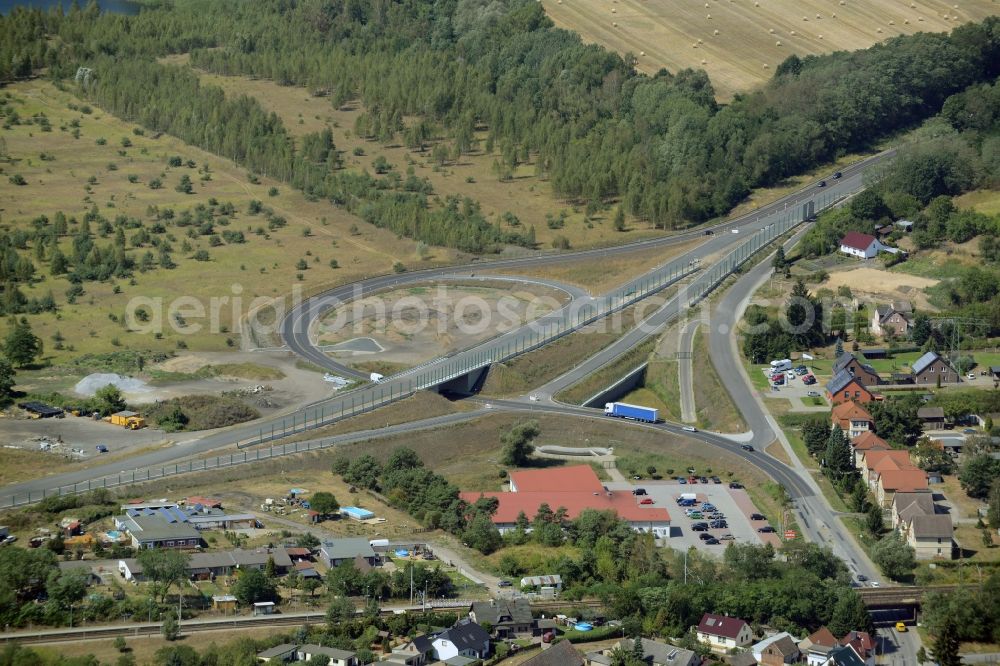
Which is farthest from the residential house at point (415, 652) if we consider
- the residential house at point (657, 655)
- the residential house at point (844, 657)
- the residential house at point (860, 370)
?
the residential house at point (860, 370)

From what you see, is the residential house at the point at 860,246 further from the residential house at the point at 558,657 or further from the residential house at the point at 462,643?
the residential house at the point at 462,643

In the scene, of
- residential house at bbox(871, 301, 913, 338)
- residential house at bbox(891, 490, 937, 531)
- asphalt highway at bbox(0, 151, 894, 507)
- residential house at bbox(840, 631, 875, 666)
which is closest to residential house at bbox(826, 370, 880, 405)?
residential house at bbox(871, 301, 913, 338)


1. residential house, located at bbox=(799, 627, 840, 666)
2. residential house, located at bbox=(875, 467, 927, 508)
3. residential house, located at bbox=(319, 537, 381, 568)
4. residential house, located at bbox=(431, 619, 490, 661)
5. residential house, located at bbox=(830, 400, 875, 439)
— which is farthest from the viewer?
residential house, located at bbox=(830, 400, 875, 439)

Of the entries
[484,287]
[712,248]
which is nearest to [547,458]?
[484,287]

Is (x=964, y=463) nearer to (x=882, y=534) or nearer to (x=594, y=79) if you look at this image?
(x=882, y=534)

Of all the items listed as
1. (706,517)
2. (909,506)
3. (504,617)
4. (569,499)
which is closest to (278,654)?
(504,617)

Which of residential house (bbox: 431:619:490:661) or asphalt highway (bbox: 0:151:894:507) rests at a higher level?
residential house (bbox: 431:619:490:661)

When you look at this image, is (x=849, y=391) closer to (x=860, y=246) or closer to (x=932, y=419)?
(x=932, y=419)

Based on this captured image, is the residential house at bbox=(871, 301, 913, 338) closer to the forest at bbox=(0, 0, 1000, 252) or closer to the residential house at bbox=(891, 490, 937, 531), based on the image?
the residential house at bbox=(891, 490, 937, 531)
